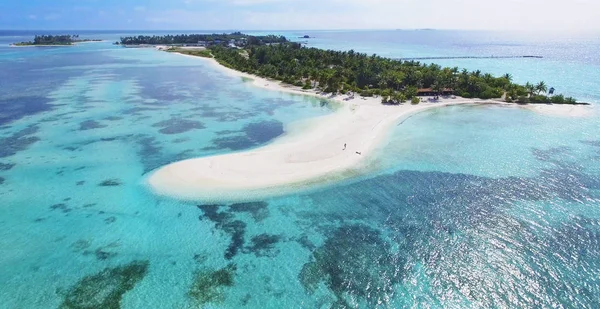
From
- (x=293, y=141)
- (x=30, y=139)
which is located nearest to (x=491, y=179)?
(x=293, y=141)

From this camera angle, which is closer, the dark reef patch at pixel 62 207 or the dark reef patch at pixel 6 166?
the dark reef patch at pixel 62 207

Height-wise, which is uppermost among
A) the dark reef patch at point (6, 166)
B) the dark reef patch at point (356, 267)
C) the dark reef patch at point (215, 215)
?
the dark reef patch at point (6, 166)

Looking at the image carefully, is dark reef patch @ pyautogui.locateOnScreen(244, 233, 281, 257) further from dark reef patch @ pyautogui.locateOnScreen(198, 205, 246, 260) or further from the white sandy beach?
the white sandy beach

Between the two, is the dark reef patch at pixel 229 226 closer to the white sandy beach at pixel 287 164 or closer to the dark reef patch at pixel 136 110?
the white sandy beach at pixel 287 164

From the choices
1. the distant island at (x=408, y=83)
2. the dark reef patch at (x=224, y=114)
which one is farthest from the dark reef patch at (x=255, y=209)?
the distant island at (x=408, y=83)

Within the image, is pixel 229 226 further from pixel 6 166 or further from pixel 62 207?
pixel 6 166

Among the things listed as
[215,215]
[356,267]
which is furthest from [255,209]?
[356,267]
